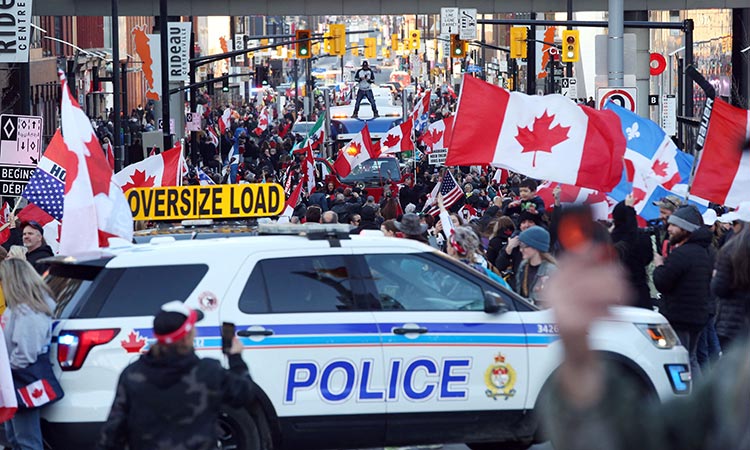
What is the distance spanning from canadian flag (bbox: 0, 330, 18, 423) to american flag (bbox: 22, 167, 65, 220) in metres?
4.50

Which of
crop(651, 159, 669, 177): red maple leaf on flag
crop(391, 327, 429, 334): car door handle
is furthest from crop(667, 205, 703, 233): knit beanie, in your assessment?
crop(651, 159, 669, 177): red maple leaf on flag

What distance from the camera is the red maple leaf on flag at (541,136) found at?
1405 cm

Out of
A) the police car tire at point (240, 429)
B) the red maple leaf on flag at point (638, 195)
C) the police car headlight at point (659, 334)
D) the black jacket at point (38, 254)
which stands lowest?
the police car tire at point (240, 429)

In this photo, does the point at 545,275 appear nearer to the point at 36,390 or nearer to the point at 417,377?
the point at 417,377

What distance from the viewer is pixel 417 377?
913 centimetres

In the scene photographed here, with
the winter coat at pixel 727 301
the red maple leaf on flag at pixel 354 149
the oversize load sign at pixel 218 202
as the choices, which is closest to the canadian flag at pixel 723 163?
the winter coat at pixel 727 301

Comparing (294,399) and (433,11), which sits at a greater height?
(433,11)

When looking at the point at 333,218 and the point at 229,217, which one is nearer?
the point at 229,217

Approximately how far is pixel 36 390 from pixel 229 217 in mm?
3460

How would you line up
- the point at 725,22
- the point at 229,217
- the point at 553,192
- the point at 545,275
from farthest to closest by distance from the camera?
1. the point at 725,22
2. the point at 553,192
3. the point at 229,217
4. the point at 545,275

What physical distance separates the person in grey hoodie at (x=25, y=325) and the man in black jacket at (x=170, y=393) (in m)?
2.18

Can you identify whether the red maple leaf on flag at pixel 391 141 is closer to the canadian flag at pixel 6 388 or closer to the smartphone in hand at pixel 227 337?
the canadian flag at pixel 6 388

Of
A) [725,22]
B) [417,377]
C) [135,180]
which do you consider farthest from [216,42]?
[417,377]

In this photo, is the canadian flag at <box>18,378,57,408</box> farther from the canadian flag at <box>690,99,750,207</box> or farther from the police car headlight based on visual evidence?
the canadian flag at <box>690,99,750,207</box>
